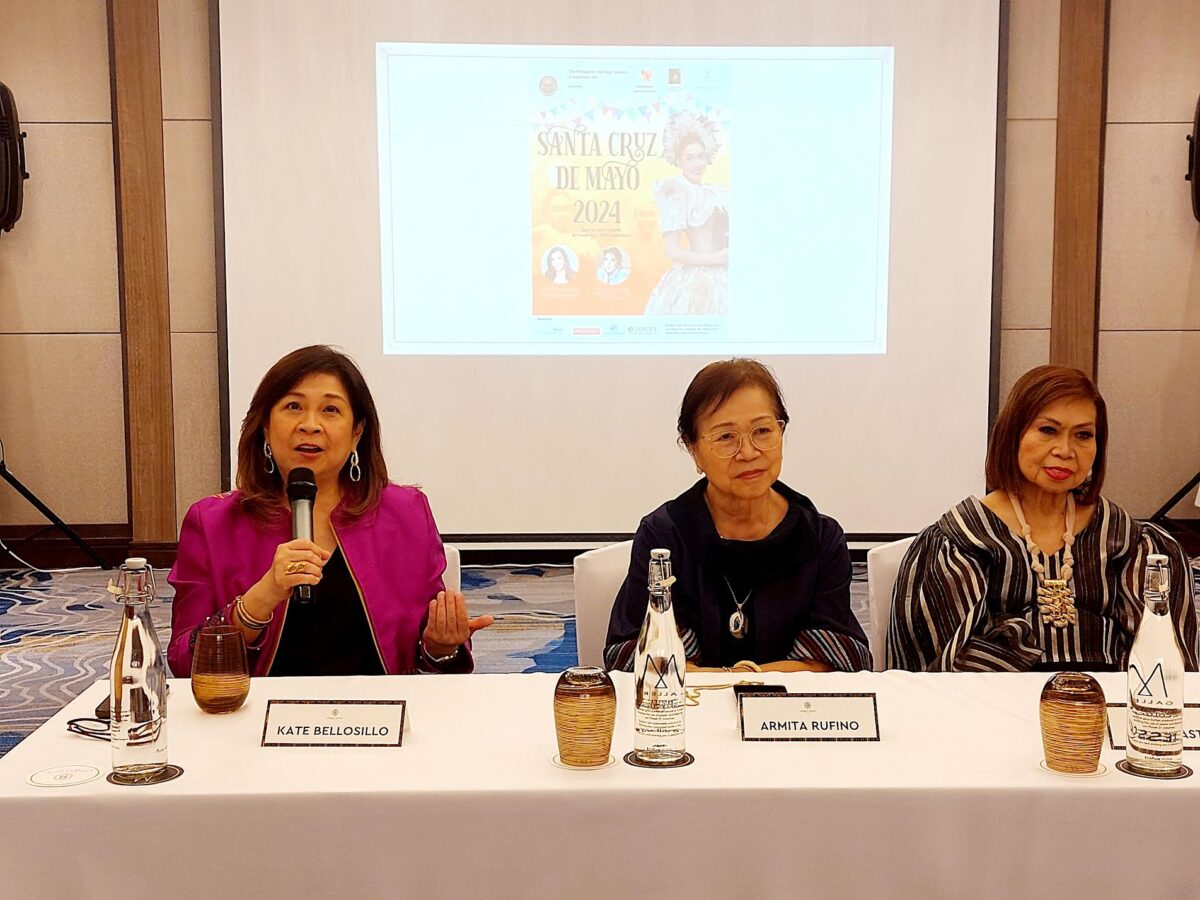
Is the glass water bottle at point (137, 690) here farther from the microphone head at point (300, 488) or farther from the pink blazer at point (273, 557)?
the pink blazer at point (273, 557)

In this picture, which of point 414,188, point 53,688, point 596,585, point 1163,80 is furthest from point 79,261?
point 1163,80

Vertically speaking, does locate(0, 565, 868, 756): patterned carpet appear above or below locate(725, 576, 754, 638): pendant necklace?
below

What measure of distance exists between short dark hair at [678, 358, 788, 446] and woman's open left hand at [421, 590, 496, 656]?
1.74 feet

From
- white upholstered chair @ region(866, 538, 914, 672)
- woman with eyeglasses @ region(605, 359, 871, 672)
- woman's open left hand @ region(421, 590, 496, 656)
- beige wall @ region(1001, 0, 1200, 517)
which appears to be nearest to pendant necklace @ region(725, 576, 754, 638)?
woman with eyeglasses @ region(605, 359, 871, 672)

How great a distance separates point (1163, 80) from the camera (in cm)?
552

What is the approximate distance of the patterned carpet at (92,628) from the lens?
3764 millimetres

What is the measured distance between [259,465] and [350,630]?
35cm

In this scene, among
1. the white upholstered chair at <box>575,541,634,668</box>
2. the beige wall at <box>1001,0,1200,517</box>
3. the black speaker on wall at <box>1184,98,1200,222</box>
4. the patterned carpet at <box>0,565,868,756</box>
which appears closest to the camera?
the white upholstered chair at <box>575,541,634,668</box>

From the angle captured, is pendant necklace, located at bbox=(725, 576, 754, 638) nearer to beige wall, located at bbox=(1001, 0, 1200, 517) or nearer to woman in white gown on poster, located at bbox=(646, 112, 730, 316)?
woman in white gown on poster, located at bbox=(646, 112, 730, 316)

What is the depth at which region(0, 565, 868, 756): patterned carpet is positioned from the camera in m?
3.76

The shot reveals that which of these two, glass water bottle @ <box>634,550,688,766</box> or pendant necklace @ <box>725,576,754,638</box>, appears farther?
pendant necklace @ <box>725,576,754,638</box>

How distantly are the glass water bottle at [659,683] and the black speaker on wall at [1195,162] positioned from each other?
4.91m

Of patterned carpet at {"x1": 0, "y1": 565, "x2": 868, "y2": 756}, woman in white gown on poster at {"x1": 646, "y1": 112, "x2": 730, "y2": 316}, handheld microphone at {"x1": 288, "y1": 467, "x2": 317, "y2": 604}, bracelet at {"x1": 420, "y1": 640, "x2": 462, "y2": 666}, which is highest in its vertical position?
woman in white gown on poster at {"x1": 646, "y1": 112, "x2": 730, "y2": 316}

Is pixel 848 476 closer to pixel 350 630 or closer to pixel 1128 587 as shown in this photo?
pixel 1128 587
